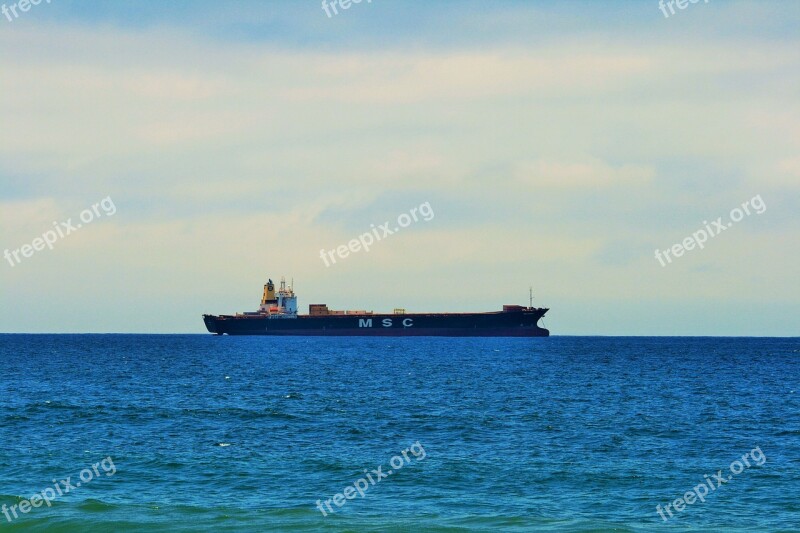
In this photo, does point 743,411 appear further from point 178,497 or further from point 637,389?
point 178,497

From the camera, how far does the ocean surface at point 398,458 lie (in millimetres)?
25219

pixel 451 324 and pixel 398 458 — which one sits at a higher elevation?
pixel 451 324

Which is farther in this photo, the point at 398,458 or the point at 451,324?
the point at 451,324

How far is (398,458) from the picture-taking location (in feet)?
112

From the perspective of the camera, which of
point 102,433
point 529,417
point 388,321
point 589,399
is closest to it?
point 102,433

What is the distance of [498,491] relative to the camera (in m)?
28.2

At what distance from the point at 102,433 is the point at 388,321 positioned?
15537 cm

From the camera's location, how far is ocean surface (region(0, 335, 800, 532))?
25219 millimetres

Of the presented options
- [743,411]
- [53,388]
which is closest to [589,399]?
[743,411]

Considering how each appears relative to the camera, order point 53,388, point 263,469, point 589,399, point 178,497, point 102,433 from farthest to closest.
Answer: point 53,388 → point 589,399 → point 102,433 → point 263,469 → point 178,497

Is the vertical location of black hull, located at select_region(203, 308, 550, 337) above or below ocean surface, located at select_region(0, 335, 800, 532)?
above

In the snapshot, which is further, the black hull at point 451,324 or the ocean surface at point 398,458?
the black hull at point 451,324

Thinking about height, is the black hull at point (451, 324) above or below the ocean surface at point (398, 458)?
Result: above

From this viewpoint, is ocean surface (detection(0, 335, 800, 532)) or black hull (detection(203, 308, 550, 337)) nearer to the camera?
ocean surface (detection(0, 335, 800, 532))
